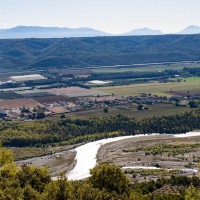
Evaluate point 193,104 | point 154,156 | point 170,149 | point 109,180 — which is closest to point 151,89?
point 193,104

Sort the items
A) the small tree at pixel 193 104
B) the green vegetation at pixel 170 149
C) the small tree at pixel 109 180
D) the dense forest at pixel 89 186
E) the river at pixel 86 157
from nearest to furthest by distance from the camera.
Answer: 1. the dense forest at pixel 89 186
2. the small tree at pixel 109 180
3. the river at pixel 86 157
4. the green vegetation at pixel 170 149
5. the small tree at pixel 193 104

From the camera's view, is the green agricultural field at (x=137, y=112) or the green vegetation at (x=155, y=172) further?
the green agricultural field at (x=137, y=112)

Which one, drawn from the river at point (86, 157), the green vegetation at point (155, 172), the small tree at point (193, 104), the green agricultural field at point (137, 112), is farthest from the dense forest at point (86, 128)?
the green vegetation at point (155, 172)

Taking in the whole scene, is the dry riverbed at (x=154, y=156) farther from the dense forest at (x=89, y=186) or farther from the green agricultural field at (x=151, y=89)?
the green agricultural field at (x=151, y=89)

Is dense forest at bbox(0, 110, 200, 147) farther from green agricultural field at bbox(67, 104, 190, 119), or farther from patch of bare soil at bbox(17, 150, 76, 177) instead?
patch of bare soil at bbox(17, 150, 76, 177)

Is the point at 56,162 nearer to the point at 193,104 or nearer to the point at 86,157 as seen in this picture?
the point at 86,157

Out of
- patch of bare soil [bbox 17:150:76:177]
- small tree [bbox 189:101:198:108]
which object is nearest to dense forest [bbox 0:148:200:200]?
patch of bare soil [bbox 17:150:76:177]
